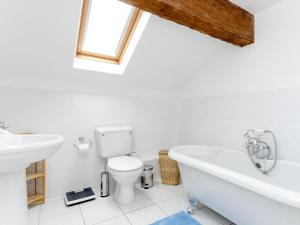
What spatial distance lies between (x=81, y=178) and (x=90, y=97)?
1.01 meters

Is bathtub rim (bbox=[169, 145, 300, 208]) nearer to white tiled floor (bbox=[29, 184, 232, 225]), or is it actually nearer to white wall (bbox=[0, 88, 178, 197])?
white tiled floor (bbox=[29, 184, 232, 225])

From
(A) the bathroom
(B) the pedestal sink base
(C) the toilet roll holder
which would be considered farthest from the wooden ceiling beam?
(C) the toilet roll holder

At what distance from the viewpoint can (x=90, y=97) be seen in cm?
237

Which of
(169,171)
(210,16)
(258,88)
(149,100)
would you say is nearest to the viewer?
(210,16)

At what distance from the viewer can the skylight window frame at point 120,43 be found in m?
1.93

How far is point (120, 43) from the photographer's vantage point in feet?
7.50

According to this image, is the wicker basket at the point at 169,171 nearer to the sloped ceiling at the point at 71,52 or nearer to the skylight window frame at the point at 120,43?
the sloped ceiling at the point at 71,52

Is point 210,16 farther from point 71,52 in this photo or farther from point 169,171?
point 169,171

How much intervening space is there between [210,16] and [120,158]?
1.76 meters

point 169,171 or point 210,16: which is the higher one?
point 210,16

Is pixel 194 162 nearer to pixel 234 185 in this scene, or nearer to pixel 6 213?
pixel 234 185

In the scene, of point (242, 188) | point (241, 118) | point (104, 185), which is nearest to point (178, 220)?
point (242, 188)

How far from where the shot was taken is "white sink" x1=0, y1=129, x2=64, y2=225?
1.01m

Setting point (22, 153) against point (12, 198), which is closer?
point (22, 153)
